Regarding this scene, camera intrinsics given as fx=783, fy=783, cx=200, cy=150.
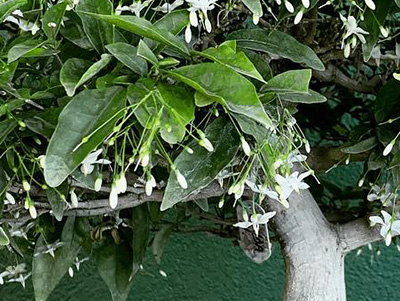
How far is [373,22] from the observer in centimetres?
67

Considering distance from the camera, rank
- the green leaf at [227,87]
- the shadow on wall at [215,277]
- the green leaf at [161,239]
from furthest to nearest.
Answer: the shadow on wall at [215,277]
the green leaf at [161,239]
the green leaf at [227,87]

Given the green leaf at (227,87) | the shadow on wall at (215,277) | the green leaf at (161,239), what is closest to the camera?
the green leaf at (227,87)

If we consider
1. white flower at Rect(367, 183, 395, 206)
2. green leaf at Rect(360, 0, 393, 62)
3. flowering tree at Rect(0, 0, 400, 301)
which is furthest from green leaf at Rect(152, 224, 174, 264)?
green leaf at Rect(360, 0, 393, 62)

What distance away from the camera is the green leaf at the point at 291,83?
55 centimetres

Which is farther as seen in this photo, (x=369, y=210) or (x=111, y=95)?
(x=369, y=210)

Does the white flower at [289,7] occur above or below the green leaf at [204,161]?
above

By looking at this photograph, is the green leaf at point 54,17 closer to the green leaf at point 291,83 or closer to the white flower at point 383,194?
the green leaf at point 291,83

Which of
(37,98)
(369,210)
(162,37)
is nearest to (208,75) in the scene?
(162,37)

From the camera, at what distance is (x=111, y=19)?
0.50 m

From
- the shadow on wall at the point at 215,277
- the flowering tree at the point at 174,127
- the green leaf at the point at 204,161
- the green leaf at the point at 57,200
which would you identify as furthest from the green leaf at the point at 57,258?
the shadow on wall at the point at 215,277

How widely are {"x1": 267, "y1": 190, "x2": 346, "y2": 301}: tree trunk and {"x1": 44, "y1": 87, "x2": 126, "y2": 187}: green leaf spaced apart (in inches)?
11.1

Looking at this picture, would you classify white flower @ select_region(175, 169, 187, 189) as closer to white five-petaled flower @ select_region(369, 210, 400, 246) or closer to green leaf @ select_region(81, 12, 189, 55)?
green leaf @ select_region(81, 12, 189, 55)

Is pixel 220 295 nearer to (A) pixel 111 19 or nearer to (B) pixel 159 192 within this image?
(B) pixel 159 192

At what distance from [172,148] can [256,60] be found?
101 mm
